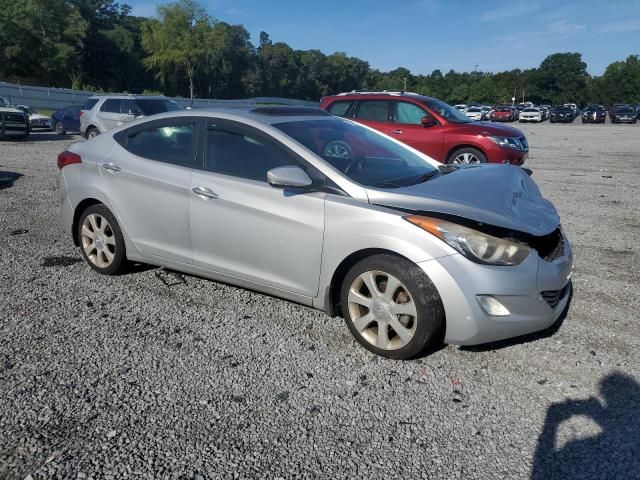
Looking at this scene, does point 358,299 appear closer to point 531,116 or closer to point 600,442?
point 600,442

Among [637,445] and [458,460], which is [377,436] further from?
[637,445]

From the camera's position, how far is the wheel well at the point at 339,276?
3.50m

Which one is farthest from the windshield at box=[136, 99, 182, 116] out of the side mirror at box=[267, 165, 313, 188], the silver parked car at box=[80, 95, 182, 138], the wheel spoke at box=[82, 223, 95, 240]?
the side mirror at box=[267, 165, 313, 188]

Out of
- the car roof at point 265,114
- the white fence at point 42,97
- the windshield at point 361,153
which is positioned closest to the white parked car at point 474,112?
the white fence at point 42,97

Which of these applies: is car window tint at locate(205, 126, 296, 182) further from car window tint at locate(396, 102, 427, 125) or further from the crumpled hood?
car window tint at locate(396, 102, 427, 125)

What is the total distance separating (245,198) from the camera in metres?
3.94

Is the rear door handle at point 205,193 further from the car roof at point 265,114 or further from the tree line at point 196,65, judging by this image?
the tree line at point 196,65

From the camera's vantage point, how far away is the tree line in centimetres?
5844

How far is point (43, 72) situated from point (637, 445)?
67.5 meters

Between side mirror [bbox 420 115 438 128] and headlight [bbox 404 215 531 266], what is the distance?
7.67 meters

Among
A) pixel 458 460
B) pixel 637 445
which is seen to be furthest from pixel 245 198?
pixel 637 445

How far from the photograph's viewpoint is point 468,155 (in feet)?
34.6

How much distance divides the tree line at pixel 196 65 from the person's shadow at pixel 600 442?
65.2m

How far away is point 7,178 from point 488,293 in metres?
9.90
